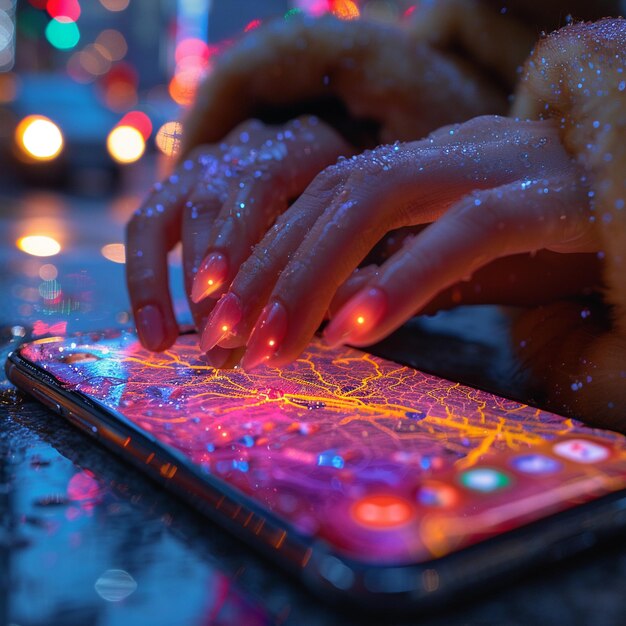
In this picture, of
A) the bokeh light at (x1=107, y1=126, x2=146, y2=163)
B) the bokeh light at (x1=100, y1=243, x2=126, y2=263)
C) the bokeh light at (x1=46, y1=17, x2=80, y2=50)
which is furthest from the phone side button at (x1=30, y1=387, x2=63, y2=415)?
the bokeh light at (x1=46, y1=17, x2=80, y2=50)

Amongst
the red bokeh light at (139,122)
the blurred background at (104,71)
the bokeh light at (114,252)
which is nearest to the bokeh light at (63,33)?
the blurred background at (104,71)

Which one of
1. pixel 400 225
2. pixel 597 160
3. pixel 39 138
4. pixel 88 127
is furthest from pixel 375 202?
pixel 88 127

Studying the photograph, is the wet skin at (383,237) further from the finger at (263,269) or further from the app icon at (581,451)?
the app icon at (581,451)

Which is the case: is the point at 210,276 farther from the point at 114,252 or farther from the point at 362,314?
the point at 114,252

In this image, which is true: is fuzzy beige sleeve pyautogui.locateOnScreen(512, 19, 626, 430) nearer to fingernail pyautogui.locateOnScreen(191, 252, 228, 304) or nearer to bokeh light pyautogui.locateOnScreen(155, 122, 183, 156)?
fingernail pyautogui.locateOnScreen(191, 252, 228, 304)

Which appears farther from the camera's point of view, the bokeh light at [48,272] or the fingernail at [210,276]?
the bokeh light at [48,272]

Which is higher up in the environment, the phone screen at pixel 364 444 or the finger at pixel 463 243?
the finger at pixel 463 243
